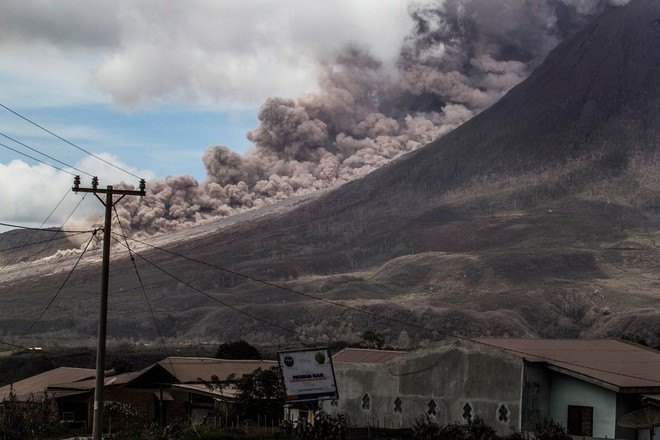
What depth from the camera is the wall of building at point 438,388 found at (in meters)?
36.1

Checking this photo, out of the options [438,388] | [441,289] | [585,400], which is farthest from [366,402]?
[441,289]

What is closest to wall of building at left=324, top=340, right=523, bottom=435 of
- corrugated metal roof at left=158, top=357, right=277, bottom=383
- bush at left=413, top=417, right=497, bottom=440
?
bush at left=413, top=417, right=497, bottom=440

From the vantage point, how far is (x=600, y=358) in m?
37.6

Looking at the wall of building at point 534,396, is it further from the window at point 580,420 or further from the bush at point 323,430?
the bush at point 323,430

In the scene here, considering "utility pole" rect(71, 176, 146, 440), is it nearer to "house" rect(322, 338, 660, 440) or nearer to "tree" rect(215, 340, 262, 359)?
"house" rect(322, 338, 660, 440)

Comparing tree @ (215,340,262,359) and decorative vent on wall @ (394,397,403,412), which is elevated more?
tree @ (215,340,262,359)

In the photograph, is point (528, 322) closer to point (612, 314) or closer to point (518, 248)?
point (612, 314)

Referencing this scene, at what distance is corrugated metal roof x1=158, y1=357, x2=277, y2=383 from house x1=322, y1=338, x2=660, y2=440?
1163 centimetres

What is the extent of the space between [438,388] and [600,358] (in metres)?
5.81

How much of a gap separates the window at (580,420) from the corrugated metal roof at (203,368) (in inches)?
777

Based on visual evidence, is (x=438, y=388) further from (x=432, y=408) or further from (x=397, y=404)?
(x=397, y=404)

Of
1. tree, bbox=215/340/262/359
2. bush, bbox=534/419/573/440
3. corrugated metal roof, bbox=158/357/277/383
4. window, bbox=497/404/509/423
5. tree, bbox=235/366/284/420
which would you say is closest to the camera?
bush, bbox=534/419/573/440

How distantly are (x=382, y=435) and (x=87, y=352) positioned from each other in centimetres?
8490

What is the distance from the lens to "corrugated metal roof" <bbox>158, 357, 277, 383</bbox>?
50438 millimetres
